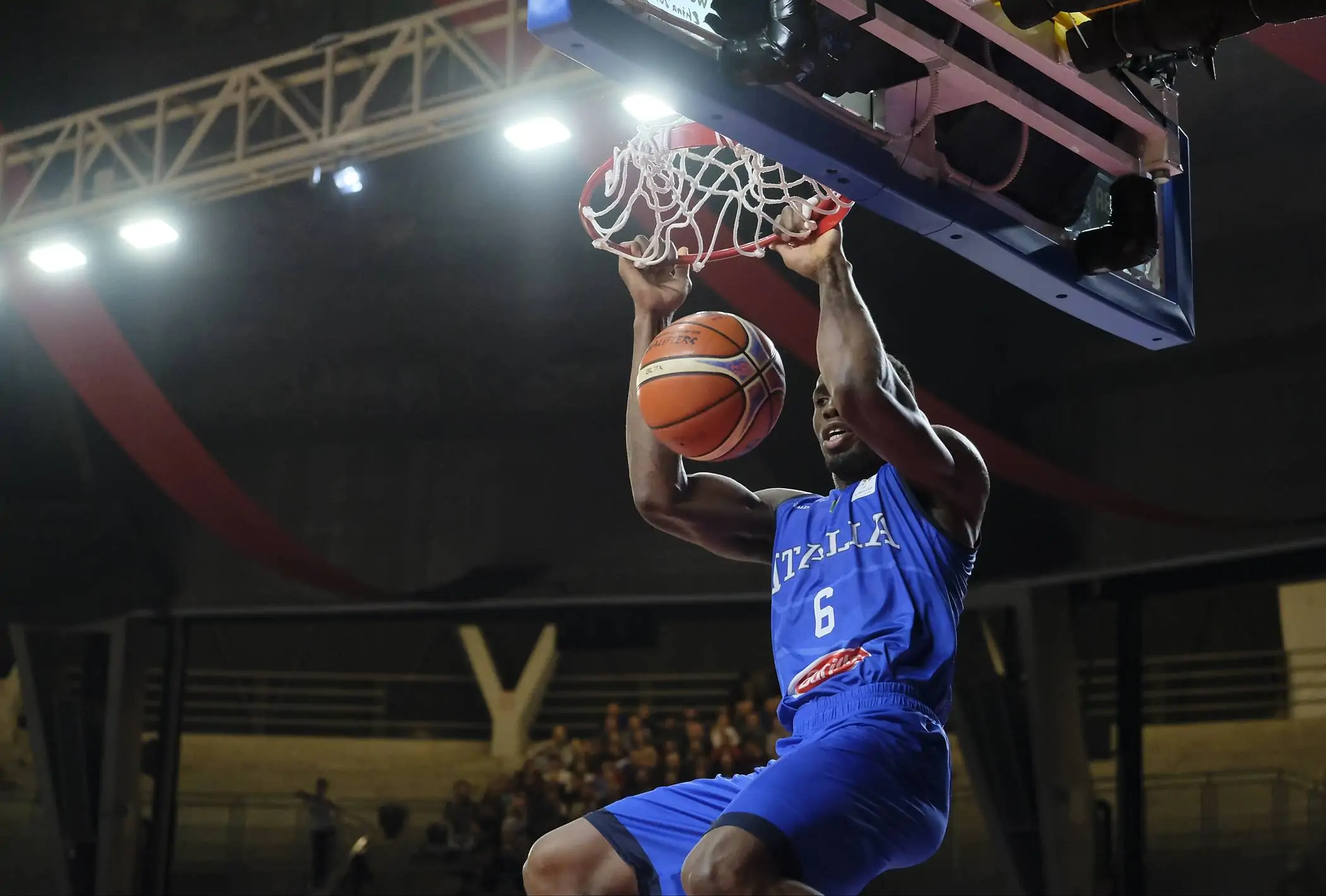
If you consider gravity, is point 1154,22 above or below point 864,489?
above

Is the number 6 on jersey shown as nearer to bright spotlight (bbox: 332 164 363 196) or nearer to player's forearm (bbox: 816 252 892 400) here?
player's forearm (bbox: 816 252 892 400)

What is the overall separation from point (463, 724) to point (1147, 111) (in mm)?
6051

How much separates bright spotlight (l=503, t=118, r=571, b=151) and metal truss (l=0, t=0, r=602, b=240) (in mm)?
180

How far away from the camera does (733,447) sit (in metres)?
3.27

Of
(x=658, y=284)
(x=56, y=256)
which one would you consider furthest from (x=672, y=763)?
(x=658, y=284)

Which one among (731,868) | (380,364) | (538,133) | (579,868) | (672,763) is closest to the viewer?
(731,868)

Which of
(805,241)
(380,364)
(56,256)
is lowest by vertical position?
(805,241)

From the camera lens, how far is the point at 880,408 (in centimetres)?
291

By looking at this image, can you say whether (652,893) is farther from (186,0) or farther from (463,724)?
(186,0)

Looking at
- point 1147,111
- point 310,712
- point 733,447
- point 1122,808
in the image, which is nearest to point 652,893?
point 733,447

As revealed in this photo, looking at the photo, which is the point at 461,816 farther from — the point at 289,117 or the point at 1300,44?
the point at 1300,44

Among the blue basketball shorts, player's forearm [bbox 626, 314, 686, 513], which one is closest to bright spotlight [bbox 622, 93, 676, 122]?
player's forearm [bbox 626, 314, 686, 513]

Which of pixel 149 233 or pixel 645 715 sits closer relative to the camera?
pixel 149 233

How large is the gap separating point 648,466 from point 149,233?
17.9ft
